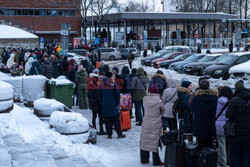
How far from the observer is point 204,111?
7.27 m

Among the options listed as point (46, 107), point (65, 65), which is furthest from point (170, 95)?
point (65, 65)

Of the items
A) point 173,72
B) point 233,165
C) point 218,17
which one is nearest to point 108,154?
point 233,165

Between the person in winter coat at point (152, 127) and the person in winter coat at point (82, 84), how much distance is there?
6.59m

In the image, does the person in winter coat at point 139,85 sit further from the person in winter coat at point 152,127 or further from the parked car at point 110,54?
the parked car at point 110,54

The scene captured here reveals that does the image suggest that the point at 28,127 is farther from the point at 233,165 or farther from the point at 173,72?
the point at 173,72

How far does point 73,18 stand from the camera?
70.6 meters

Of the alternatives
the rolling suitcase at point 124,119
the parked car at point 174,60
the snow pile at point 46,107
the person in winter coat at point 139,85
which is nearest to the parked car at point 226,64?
the parked car at point 174,60

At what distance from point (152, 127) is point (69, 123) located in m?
2.36

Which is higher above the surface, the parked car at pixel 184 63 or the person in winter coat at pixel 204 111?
the parked car at pixel 184 63

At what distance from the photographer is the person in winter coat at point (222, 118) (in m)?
7.62

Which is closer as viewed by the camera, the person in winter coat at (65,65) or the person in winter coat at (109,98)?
the person in winter coat at (109,98)

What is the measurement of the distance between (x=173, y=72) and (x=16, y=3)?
46.9 metres

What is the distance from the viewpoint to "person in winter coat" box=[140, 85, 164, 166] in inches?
313

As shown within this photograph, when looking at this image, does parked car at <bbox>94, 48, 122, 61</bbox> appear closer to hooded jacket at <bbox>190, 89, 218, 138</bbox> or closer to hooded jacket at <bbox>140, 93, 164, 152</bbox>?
hooded jacket at <bbox>140, 93, 164, 152</bbox>
